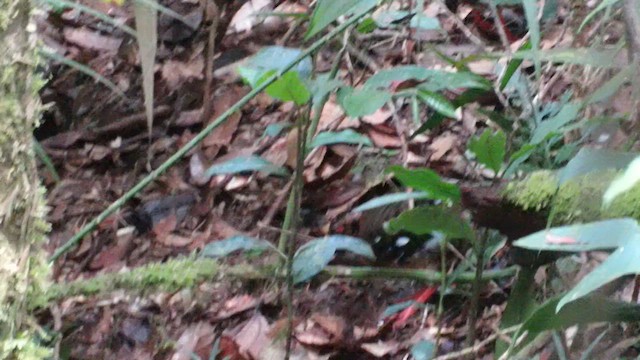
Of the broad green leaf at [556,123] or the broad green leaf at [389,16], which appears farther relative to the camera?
the broad green leaf at [389,16]

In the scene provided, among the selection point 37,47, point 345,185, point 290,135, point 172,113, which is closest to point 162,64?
point 172,113

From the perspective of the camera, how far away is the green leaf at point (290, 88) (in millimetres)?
839

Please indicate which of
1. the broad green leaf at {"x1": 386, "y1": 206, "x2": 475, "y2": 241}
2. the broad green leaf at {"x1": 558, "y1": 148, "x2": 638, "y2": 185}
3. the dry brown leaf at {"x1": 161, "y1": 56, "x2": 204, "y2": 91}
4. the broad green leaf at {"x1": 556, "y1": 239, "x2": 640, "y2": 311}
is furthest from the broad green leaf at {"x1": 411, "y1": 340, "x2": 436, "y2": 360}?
the dry brown leaf at {"x1": 161, "y1": 56, "x2": 204, "y2": 91}

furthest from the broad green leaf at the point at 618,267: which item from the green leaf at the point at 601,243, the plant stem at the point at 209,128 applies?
the plant stem at the point at 209,128

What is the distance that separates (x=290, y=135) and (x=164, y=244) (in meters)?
0.33

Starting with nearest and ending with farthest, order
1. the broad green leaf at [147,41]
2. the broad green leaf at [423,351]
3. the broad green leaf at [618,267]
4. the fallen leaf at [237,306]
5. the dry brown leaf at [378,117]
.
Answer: the broad green leaf at [618,267], the broad green leaf at [147,41], the broad green leaf at [423,351], the fallen leaf at [237,306], the dry brown leaf at [378,117]

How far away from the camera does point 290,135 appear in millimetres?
1417

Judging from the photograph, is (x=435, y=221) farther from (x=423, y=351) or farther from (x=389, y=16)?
(x=389, y=16)

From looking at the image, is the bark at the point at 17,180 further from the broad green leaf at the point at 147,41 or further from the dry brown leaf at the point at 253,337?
the dry brown leaf at the point at 253,337

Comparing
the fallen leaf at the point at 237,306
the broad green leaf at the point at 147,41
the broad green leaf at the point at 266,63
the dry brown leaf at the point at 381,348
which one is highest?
the broad green leaf at the point at 147,41

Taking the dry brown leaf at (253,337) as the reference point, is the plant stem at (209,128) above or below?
above

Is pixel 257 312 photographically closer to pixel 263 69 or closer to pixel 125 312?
pixel 125 312

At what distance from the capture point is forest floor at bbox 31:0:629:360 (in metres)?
1.16

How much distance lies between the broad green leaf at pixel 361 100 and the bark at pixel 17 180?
0.36 m
